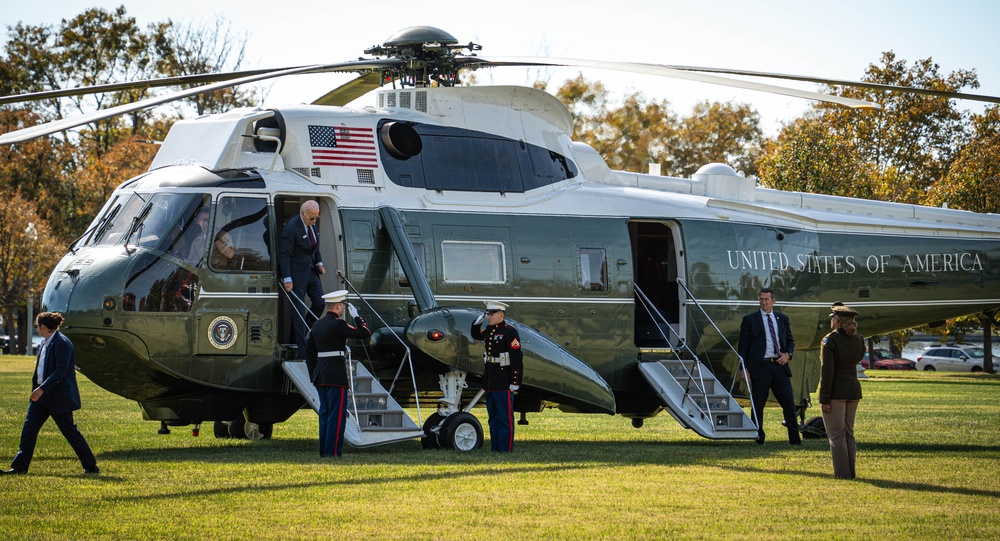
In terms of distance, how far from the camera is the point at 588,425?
2117cm

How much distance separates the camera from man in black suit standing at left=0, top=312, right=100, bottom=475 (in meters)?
12.2

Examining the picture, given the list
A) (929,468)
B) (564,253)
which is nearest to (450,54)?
(564,253)

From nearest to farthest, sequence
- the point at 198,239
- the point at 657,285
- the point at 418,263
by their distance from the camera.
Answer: the point at 198,239 < the point at 418,263 < the point at 657,285

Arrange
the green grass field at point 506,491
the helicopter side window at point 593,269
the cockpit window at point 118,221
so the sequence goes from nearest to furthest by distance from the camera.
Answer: the green grass field at point 506,491, the cockpit window at point 118,221, the helicopter side window at point 593,269

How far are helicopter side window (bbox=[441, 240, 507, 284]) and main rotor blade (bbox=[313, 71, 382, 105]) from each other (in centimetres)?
314

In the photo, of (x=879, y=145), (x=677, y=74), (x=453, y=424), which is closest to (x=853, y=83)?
(x=677, y=74)

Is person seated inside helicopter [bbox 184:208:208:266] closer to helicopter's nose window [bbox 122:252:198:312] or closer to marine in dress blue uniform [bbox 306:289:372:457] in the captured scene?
helicopter's nose window [bbox 122:252:198:312]

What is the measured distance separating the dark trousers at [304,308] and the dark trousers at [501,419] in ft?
7.79

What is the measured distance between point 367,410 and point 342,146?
3613 mm

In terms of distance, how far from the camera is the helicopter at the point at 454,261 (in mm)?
14305

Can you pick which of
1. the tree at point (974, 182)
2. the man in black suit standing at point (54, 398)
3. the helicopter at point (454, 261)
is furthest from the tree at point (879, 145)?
the man in black suit standing at point (54, 398)

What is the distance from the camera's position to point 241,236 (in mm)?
14664

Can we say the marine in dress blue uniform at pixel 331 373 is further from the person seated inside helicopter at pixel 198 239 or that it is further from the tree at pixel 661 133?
the tree at pixel 661 133

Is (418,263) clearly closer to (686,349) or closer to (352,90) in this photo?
(352,90)
